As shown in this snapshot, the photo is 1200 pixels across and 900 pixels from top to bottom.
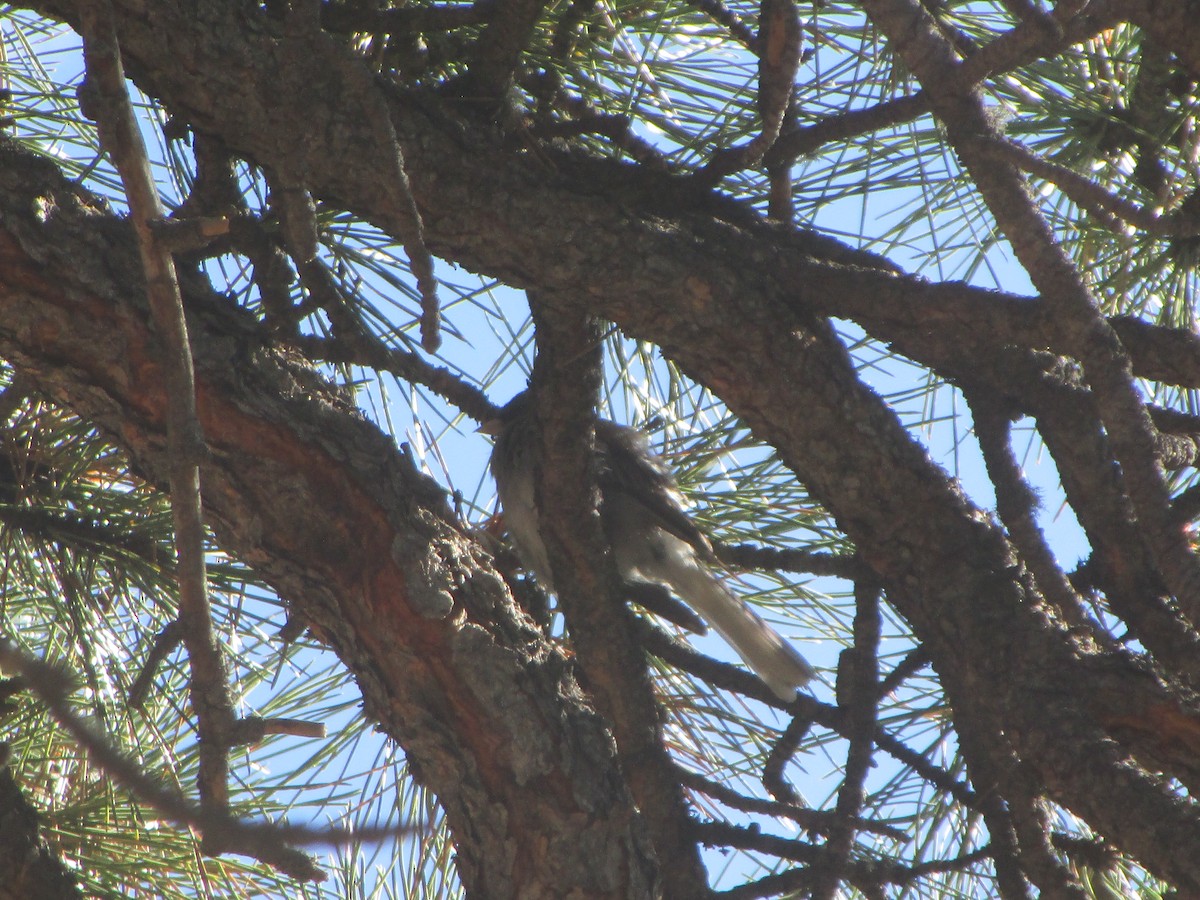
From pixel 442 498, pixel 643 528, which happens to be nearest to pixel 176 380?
pixel 442 498

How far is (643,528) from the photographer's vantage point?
9.67 feet

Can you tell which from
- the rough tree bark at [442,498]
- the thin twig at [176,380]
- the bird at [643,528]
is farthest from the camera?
the bird at [643,528]

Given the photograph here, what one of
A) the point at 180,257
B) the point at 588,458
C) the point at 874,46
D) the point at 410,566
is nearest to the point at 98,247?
the point at 180,257

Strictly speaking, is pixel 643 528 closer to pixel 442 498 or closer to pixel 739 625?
pixel 739 625

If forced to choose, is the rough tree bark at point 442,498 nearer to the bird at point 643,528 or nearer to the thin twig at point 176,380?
the thin twig at point 176,380

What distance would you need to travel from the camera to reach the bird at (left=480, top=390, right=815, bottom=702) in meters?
2.62

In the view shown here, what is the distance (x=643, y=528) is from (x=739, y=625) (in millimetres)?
359

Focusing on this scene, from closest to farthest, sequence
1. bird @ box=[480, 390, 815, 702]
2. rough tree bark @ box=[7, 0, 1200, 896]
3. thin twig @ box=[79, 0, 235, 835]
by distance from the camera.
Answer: thin twig @ box=[79, 0, 235, 835] → rough tree bark @ box=[7, 0, 1200, 896] → bird @ box=[480, 390, 815, 702]

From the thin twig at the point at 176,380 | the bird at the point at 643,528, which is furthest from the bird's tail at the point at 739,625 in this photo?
the thin twig at the point at 176,380

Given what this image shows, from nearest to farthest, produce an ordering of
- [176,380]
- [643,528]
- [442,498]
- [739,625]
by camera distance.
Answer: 1. [176,380]
2. [442,498]
3. [739,625]
4. [643,528]

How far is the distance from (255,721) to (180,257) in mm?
817

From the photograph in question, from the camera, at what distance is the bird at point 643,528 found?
2621 mm

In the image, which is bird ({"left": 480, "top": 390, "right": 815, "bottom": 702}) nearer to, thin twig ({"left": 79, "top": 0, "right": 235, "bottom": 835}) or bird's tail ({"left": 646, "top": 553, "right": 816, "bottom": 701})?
bird's tail ({"left": 646, "top": 553, "right": 816, "bottom": 701})

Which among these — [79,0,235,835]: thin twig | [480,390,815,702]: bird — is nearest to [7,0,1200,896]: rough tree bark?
[79,0,235,835]: thin twig
